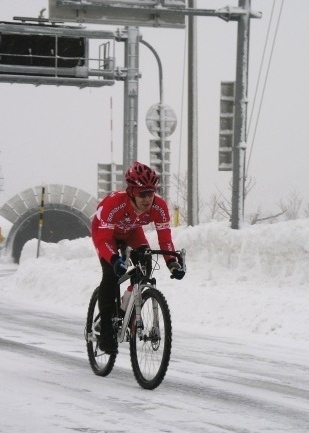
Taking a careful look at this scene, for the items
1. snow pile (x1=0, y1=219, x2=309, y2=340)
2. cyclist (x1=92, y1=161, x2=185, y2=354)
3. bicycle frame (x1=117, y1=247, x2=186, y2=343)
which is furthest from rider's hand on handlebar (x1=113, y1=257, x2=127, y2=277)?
snow pile (x1=0, y1=219, x2=309, y2=340)

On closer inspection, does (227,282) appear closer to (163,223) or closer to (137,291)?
(163,223)

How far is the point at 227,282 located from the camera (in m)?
18.1

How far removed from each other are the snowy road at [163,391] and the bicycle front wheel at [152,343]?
14 cm

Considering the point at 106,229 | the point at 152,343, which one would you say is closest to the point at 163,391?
the point at 152,343

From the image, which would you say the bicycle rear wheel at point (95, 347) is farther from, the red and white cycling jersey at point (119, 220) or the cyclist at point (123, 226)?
the red and white cycling jersey at point (119, 220)

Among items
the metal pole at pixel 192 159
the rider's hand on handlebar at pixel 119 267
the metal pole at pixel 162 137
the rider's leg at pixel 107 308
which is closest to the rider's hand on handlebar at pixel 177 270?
the rider's hand on handlebar at pixel 119 267

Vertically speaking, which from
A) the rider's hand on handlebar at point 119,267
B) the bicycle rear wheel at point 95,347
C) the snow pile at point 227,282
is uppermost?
the rider's hand on handlebar at point 119,267

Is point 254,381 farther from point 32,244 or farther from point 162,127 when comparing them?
point 32,244

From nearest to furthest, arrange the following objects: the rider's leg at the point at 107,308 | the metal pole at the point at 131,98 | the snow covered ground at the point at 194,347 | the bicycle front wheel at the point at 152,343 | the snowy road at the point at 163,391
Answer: the snowy road at the point at 163,391 → the snow covered ground at the point at 194,347 → the bicycle front wheel at the point at 152,343 → the rider's leg at the point at 107,308 → the metal pole at the point at 131,98

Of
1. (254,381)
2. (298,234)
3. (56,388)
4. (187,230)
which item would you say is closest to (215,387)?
(254,381)

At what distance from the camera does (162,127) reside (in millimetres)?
27609

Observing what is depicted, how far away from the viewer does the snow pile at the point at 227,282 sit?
14.6m

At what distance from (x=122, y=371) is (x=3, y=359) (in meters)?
1.38

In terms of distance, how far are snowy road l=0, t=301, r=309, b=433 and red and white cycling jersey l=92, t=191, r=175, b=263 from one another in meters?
1.13
